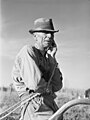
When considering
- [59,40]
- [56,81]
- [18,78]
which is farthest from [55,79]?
[59,40]

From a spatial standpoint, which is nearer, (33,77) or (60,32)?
(33,77)

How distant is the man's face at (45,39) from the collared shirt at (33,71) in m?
0.03

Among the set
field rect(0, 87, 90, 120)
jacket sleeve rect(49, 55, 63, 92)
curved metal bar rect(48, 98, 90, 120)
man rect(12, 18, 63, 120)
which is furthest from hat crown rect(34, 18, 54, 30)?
field rect(0, 87, 90, 120)

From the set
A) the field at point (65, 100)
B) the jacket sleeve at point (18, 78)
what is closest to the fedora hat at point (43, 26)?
the jacket sleeve at point (18, 78)

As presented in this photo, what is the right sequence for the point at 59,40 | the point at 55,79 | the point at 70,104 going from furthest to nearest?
the point at 59,40 → the point at 55,79 → the point at 70,104

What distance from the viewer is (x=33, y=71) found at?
3.05 ft

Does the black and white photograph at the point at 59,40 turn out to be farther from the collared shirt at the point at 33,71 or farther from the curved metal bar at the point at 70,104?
the curved metal bar at the point at 70,104

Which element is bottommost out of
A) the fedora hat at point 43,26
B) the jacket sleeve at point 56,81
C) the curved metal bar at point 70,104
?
the curved metal bar at point 70,104

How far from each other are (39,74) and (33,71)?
19mm

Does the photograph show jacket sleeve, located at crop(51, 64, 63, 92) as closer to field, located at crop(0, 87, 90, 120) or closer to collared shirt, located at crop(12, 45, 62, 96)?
collared shirt, located at crop(12, 45, 62, 96)

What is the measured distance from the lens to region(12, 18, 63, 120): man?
0.94 meters

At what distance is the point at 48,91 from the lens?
0.98m

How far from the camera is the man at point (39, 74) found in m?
0.94

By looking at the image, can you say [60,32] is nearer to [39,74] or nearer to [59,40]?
[59,40]
